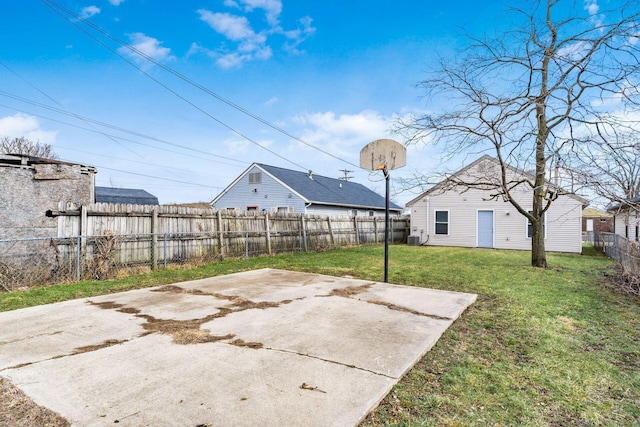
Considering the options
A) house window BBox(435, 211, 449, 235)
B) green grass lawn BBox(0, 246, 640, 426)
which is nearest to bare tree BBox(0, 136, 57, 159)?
green grass lawn BBox(0, 246, 640, 426)

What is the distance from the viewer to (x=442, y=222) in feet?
59.0

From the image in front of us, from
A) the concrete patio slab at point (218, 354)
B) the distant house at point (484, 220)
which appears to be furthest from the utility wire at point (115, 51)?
the distant house at point (484, 220)

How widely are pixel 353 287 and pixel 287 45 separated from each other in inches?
406

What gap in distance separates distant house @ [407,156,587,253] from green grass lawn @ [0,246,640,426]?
31.5 ft

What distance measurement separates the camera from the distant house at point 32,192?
6348mm

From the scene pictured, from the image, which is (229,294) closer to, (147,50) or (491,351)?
(491,351)

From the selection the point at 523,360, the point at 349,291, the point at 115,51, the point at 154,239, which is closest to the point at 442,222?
the point at 349,291

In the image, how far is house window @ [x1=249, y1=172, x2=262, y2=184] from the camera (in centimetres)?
2031

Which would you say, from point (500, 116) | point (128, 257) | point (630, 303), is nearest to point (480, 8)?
point (500, 116)

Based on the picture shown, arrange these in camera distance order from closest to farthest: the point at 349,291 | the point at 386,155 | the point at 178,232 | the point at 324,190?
the point at 349,291 → the point at 386,155 → the point at 178,232 → the point at 324,190

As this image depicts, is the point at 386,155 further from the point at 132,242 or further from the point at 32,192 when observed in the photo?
the point at 32,192

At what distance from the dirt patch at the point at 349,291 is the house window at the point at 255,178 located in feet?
49.3

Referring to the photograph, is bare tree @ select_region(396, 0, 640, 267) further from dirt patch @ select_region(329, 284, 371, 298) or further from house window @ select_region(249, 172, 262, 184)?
house window @ select_region(249, 172, 262, 184)

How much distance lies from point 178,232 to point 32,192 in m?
3.17
